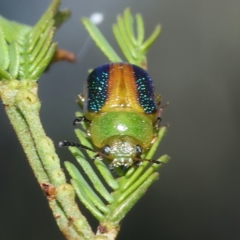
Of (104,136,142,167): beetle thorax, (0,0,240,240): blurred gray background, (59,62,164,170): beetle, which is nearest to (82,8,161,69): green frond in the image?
(59,62,164,170): beetle

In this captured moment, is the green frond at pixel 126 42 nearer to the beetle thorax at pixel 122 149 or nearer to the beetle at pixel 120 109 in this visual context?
the beetle at pixel 120 109

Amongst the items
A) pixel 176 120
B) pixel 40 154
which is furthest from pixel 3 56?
pixel 176 120

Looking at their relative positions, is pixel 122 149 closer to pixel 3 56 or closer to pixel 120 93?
pixel 120 93

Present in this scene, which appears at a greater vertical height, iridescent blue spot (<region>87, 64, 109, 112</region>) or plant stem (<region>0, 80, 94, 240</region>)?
iridescent blue spot (<region>87, 64, 109, 112</region>)

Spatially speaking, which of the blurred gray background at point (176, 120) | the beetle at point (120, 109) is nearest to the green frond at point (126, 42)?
the beetle at point (120, 109)

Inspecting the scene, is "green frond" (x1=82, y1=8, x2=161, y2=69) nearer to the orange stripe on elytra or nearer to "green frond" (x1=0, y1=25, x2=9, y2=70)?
the orange stripe on elytra

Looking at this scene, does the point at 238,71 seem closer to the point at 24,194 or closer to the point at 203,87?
the point at 203,87

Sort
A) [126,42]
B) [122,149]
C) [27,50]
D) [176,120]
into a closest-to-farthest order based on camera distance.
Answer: [27,50]
[126,42]
[122,149]
[176,120]
